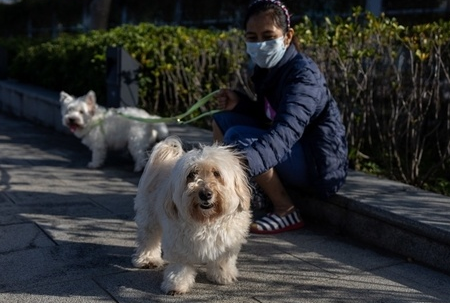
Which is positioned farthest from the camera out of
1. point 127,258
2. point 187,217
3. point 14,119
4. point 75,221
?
point 14,119

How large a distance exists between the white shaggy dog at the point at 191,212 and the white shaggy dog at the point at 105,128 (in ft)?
9.65

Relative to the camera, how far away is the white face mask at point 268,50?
13.9ft

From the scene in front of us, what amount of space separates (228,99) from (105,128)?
7.87 feet

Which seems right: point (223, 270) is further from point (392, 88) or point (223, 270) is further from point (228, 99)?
point (392, 88)

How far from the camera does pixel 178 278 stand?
325 cm

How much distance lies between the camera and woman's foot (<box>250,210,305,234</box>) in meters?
4.40

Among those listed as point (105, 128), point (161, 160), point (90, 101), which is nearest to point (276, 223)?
point (161, 160)

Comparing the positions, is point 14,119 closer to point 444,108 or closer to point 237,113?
point 237,113

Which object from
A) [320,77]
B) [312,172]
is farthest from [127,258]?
[320,77]

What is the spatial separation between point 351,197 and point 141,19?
13670 millimetres

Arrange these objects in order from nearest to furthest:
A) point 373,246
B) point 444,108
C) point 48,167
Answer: point 373,246 → point 444,108 → point 48,167

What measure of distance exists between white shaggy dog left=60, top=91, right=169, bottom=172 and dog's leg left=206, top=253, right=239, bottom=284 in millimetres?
3253

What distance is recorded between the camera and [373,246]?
4191 mm

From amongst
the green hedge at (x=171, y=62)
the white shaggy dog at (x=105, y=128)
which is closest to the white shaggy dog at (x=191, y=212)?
the white shaggy dog at (x=105, y=128)
